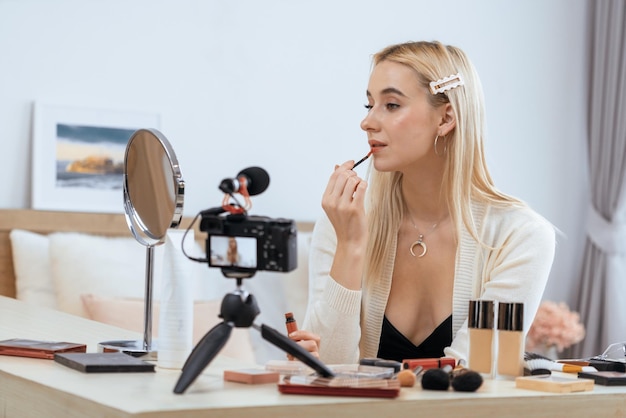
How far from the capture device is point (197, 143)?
3580mm

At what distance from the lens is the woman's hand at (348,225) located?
1.85 metres

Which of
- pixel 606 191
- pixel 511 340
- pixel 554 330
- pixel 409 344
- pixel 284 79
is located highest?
pixel 284 79

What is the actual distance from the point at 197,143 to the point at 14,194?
0.71m

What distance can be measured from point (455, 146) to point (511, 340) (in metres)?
0.90

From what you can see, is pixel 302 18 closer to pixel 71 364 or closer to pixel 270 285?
pixel 270 285

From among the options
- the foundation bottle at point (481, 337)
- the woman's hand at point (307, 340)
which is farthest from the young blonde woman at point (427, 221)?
the foundation bottle at point (481, 337)

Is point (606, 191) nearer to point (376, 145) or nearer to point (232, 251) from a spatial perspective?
point (376, 145)

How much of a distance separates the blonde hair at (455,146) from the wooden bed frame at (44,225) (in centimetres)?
146

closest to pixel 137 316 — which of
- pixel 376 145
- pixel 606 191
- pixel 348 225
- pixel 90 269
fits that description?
pixel 90 269

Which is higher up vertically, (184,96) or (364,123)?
(184,96)

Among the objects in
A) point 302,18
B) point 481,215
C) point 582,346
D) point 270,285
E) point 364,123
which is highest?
point 302,18

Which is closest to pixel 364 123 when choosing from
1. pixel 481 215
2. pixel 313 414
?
pixel 481 215

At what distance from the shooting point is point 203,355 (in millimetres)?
1072

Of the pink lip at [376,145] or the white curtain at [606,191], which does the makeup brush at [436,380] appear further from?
the white curtain at [606,191]
